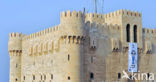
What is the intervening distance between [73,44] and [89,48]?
2.72 m

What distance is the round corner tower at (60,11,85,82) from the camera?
48.8 meters

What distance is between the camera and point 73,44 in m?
49.1

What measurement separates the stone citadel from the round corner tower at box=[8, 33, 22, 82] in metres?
3.70

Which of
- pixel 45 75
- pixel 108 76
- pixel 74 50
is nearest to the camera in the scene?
pixel 74 50

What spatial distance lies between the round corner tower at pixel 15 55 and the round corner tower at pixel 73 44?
54.9ft

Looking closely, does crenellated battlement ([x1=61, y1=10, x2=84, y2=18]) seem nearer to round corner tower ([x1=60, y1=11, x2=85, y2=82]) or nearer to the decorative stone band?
round corner tower ([x1=60, y1=11, x2=85, y2=82])

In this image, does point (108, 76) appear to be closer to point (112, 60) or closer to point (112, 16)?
point (112, 60)

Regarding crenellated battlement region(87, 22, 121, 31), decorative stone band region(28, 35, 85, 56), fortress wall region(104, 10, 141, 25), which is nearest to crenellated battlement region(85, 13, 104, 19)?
fortress wall region(104, 10, 141, 25)

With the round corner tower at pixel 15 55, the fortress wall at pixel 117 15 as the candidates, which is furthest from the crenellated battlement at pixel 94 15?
the round corner tower at pixel 15 55

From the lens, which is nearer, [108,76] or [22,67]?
[108,76]

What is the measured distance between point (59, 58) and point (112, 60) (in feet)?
22.8

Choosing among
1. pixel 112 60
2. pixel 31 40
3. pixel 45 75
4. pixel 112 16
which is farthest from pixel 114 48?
pixel 31 40

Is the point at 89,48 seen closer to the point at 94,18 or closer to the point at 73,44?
the point at 73,44

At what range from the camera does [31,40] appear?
6112 centimetres
